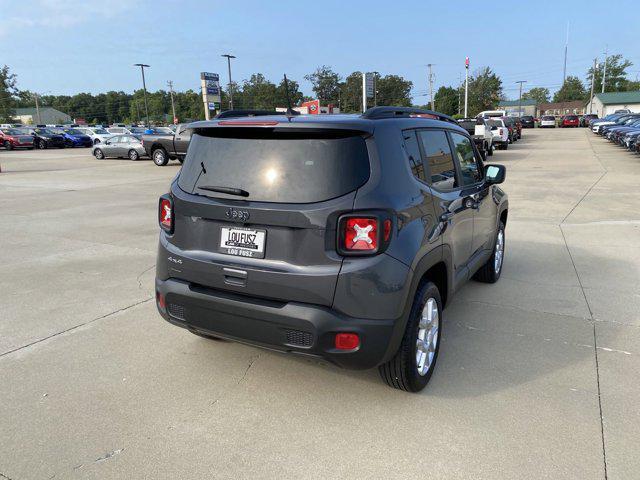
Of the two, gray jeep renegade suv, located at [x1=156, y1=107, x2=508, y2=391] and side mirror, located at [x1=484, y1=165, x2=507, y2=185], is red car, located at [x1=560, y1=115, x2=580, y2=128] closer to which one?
side mirror, located at [x1=484, y1=165, x2=507, y2=185]

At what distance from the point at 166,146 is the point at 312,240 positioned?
68.9 ft

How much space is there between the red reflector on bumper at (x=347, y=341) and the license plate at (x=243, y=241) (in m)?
→ 0.64

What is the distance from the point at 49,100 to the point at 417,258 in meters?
189

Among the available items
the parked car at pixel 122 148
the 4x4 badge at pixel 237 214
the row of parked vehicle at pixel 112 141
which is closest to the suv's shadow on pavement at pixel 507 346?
the 4x4 badge at pixel 237 214

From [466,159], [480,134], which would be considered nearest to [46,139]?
[480,134]

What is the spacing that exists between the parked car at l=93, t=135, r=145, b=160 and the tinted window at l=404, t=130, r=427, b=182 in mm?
24579

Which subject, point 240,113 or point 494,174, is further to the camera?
point 494,174

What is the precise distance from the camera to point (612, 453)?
2549 millimetres

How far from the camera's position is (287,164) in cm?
274

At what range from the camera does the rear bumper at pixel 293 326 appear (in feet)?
8.54

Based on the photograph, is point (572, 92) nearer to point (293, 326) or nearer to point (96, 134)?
point (96, 134)

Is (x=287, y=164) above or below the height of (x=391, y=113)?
below

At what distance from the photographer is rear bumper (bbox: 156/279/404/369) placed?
2.60m

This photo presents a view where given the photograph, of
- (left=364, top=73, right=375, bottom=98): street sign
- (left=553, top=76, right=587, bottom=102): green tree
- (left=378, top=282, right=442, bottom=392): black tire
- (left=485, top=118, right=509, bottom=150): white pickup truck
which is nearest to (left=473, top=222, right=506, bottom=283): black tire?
(left=378, top=282, right=442, bottom=392): black tire
